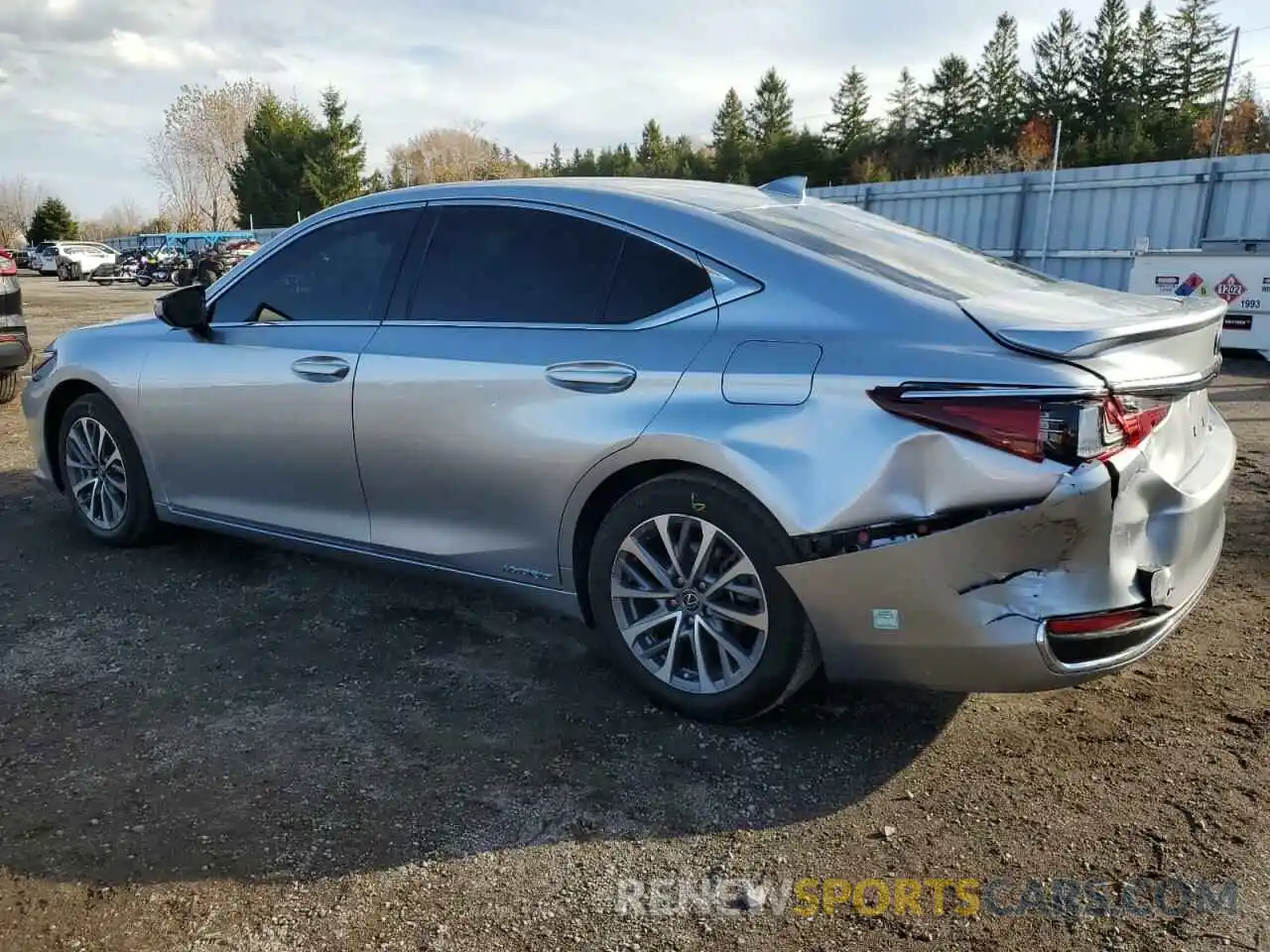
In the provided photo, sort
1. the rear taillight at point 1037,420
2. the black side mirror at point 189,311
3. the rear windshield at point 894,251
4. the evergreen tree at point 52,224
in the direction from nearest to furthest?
1. the rear taillight at point 1037,420
2. the rear windshield at point 894,251
3. the black side mirror at point 189,311
4. the evergreen tree at point 52,224

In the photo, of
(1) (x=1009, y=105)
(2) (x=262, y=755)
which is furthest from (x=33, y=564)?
(1) (x=1009, y=105)

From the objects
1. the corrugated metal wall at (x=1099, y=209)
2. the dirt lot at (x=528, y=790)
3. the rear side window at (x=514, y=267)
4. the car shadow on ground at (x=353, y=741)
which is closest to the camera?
the dirt lot at (x=528, y=790)

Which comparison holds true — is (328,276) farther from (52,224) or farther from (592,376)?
(52,224)

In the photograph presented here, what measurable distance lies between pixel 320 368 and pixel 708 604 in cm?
180

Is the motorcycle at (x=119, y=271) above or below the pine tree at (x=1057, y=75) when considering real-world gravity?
below

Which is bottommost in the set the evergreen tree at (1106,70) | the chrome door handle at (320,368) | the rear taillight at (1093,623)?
the rear taillight at (1093,623)

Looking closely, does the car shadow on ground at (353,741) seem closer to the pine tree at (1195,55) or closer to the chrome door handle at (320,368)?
the chrome door handle at (320,368)

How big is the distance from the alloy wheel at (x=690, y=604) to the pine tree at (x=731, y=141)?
1872 inches

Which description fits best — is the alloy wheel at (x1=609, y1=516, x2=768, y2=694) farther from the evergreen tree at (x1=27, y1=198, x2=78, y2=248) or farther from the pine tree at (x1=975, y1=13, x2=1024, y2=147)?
the evergreen tree at (x1=27, y1=198, x2=78, y2=248)

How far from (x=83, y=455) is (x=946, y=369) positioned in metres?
4.14

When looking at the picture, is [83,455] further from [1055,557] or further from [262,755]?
[1055,557]

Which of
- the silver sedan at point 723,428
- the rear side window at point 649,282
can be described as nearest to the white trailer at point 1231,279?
the silver sedan at point 723,428

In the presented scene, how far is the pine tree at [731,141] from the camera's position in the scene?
55.4 m

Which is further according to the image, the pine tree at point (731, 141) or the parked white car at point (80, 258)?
the pine tree at point (731, 141)
